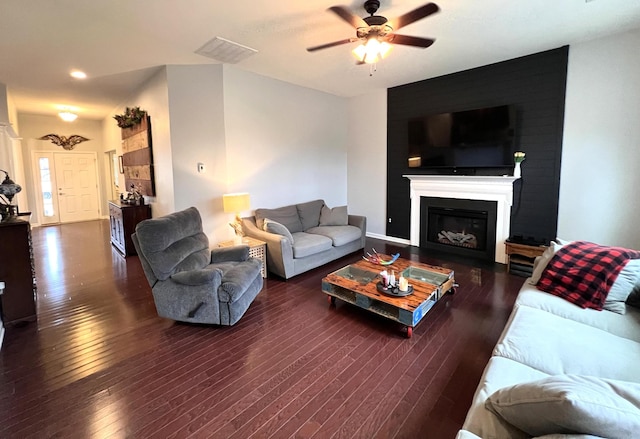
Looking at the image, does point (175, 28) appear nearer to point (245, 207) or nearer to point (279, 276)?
point (245, 207)

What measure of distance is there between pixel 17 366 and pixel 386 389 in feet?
8.89

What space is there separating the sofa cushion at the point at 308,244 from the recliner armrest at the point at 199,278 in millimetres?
1463

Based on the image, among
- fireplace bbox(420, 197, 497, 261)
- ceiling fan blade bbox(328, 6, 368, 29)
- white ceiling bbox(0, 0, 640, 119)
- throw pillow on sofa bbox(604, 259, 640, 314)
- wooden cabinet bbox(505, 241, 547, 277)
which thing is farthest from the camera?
fireplace bbox(420, 197, 497, 261)

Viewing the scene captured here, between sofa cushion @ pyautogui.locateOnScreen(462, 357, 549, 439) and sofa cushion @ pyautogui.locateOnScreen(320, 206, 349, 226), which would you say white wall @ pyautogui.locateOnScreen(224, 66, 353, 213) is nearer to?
sofa cushion @ pyautogui.locateOnScreen(320, 206, 349, 226)

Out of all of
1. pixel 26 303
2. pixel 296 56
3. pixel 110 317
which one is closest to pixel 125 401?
pixel 110 317

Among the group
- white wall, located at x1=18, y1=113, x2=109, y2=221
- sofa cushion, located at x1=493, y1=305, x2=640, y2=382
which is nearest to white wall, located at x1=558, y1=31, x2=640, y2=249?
sofa cushion, located at x1=493, y1=305, x2=640, y2=382

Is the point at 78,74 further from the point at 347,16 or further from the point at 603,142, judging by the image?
the point at 603,142

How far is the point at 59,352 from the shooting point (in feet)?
8.03

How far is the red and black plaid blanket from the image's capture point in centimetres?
216

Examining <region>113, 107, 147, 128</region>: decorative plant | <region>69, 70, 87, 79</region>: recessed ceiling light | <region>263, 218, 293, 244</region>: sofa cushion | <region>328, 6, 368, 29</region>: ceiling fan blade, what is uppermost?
<region>69, 70, 87, 79</region>: recessed ceiling light

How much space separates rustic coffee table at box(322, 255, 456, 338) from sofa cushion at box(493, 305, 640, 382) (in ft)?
2.54

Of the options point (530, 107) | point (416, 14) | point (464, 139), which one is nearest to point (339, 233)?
point (464, 139)

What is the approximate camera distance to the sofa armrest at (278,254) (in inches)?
154

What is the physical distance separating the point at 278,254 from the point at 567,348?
297 cm
